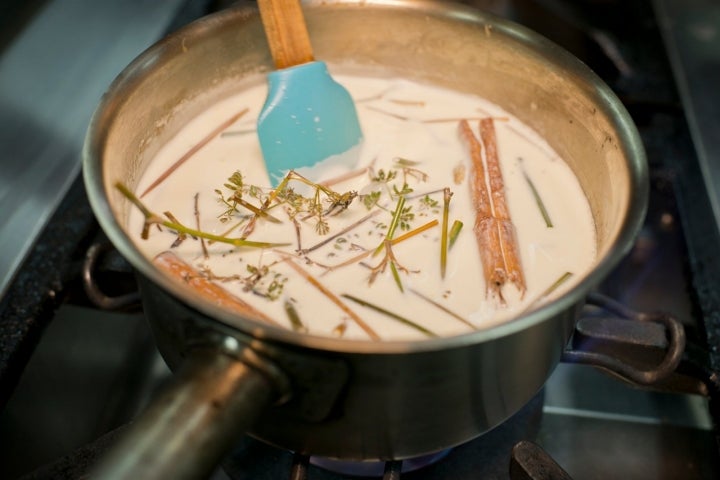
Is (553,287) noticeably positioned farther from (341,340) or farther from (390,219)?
(341,340)

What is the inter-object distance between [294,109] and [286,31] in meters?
0.10

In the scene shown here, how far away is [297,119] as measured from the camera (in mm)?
1048

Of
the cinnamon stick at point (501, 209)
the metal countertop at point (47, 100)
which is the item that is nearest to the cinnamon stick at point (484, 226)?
the cinnamon stick at point (501, 209)

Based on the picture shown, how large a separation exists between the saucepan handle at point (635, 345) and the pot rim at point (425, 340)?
0.23 meters

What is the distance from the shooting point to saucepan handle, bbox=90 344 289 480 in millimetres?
605

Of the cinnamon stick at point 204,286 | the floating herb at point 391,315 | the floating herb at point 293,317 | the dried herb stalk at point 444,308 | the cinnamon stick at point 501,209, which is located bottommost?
the cinnamon stick at point 204,286

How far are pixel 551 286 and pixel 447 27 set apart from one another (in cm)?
42

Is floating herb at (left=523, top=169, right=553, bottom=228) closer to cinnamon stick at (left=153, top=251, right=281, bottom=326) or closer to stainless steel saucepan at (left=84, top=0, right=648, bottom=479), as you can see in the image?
stainless steel saucepan at (left=84, top=0, right=648, bottom=479)

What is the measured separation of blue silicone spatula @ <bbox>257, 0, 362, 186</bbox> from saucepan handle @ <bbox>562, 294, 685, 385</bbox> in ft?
1.41

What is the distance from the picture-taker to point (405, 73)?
4.09ft

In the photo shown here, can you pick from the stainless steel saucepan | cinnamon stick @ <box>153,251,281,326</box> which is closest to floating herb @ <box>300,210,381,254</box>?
cinnamon stick @ <box>153,251,281,326</box>

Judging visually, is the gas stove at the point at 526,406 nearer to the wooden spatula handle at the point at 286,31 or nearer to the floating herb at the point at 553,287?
the floating herb at the point at 553,287

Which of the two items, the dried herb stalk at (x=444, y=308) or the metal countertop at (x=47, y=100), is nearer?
the dried herb stalk at (x=444, y=308)

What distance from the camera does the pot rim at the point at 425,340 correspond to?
63cm
